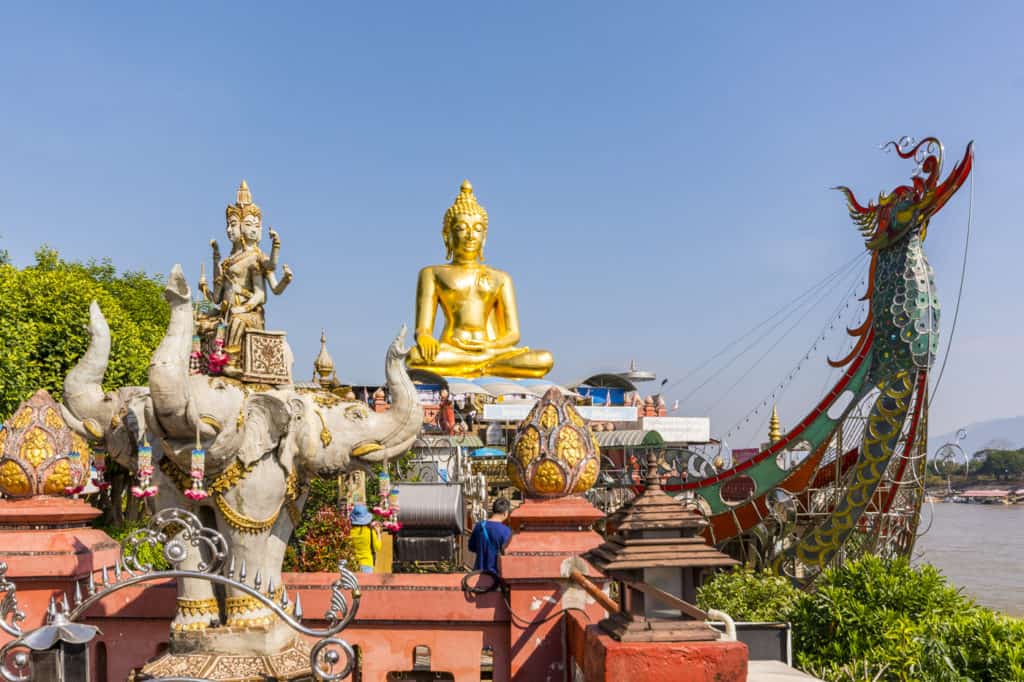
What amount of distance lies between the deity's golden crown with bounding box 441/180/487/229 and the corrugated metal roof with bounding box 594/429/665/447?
10.1 m

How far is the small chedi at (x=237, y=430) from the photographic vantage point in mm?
5102

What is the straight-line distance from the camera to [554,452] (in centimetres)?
571

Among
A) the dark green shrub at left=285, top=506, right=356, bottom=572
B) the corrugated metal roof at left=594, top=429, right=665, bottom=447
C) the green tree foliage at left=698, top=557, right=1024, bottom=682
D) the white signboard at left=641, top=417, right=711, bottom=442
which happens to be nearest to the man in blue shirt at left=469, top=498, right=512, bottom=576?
the green tree foliage at left=698, top=557, right=1024, bottom=682

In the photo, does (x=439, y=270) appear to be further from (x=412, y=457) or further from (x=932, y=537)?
(x=932, y=537)

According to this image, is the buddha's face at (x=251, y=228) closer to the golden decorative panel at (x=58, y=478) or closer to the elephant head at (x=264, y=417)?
the elephant head at (x=264, y=417)

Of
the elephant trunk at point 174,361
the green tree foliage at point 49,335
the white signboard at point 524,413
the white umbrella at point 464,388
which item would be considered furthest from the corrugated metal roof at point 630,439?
the elephant trunk at point 174,361

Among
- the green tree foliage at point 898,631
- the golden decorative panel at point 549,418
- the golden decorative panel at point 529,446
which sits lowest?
the green tree foliage at point 898,631

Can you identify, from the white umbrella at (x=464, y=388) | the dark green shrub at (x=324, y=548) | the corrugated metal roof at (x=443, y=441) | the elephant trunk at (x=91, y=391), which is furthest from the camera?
the white umbrella at (x=464, y=388)

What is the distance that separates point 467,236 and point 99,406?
78.5ft

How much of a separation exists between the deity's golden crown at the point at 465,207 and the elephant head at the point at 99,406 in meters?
24.3

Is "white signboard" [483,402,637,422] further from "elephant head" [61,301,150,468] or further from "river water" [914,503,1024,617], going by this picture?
"elephant head" [61,301,150,468]

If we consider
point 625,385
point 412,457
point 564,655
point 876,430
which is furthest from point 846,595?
point 625,385

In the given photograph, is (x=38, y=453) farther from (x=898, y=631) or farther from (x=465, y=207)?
(x=465, y=207)

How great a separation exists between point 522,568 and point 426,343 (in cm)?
2210
